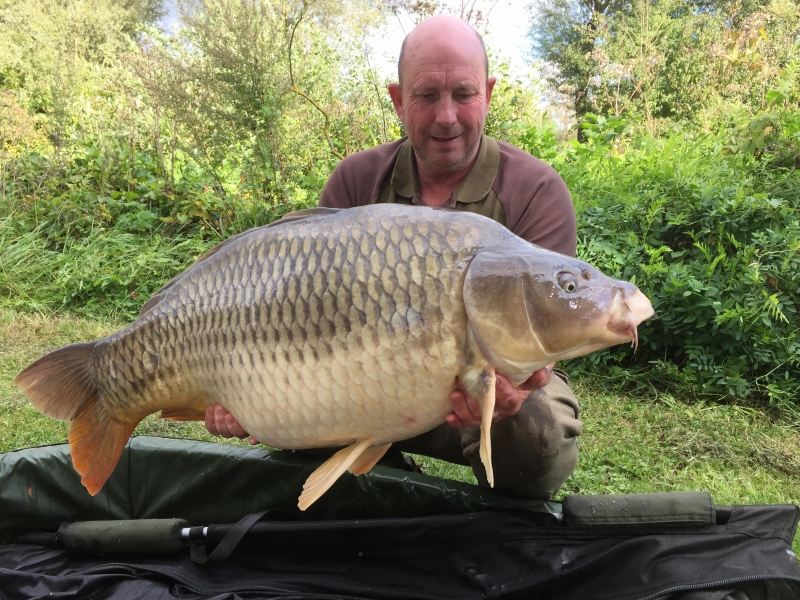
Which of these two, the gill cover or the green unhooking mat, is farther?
the green unhooking mat

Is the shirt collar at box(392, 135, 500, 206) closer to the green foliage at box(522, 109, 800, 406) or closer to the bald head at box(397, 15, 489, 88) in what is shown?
the bald head at box(397, 15, 489, 88)

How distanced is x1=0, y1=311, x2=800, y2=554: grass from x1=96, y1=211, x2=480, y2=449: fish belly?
0.96 m

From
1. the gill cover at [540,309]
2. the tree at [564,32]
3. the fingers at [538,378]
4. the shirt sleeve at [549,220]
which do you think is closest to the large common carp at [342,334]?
the gill cover at [540,309]

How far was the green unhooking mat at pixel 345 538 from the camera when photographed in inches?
48.3

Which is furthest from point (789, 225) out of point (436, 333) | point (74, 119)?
point (74, 119)

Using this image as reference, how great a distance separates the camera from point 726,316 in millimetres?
2354

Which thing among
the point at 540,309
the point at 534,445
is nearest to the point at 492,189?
the point at 534,445

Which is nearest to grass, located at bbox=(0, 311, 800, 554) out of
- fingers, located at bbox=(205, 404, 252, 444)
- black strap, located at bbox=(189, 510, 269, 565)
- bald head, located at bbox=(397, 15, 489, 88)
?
black strap, located at bbox=(189, 510, 269, 565)

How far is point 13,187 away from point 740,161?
4.38m

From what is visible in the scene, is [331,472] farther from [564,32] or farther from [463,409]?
[564,32]

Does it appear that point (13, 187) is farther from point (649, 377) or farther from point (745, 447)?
point (745, 447)

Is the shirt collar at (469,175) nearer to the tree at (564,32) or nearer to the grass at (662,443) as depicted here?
the grass at (662,443)

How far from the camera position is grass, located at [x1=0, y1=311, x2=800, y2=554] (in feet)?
6.37

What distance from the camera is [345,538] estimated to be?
1459mm
